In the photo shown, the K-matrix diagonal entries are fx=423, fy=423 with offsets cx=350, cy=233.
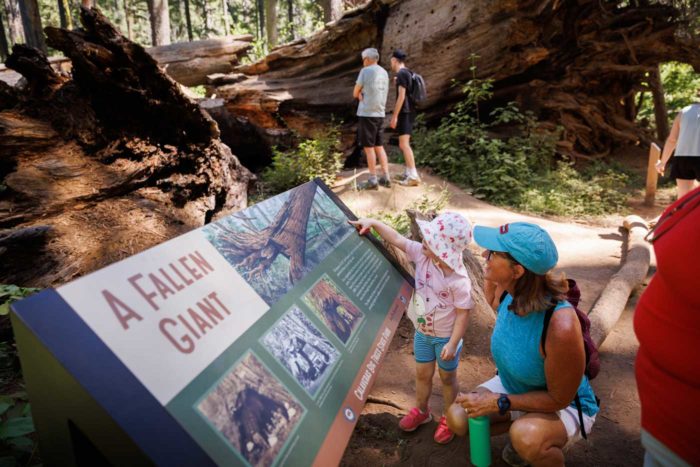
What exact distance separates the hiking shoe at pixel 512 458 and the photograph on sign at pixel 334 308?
115 centimetres

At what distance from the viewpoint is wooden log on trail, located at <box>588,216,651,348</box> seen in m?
3.72

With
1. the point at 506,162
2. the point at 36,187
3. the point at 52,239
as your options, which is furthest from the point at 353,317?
the point at 506,162

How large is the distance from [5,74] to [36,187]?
22.1ft

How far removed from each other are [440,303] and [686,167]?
18.1 ft

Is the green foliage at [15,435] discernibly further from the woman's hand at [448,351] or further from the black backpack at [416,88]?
the black backpack at [416,88]

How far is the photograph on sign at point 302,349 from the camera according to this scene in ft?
5.33

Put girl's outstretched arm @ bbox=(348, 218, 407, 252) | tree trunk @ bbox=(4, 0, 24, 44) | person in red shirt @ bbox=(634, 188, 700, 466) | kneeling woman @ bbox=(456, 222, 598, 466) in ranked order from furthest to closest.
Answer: tree trunk @ bbox=(4, 0, 24, 44), girl's outstretched arm @ bbox=(348, 218, 407, 252), kneeling woman @ bbox=(456, 222, 598, 466), person in red shirt @ bbox=(634, 188, 700, 466)

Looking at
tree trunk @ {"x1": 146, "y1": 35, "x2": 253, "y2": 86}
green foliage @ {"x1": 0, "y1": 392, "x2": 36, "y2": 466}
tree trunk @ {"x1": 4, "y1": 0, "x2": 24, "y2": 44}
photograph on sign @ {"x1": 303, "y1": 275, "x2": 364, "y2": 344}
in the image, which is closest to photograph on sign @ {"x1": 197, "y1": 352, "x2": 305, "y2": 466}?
photograph on sign @ {"x1": 303, "y1": 275, "x2": 364, "y2": 344}

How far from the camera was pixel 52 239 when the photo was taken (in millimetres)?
3256

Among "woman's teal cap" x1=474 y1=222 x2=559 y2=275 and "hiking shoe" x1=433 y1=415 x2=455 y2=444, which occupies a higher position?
"woman's teal cap" x1=474 y1=222 x2=559 y2=275

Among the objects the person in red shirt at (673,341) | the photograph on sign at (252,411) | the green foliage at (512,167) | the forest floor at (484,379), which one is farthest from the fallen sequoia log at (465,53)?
the person in red shirt at (673,341)

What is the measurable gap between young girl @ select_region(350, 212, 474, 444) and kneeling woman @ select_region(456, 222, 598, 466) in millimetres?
305

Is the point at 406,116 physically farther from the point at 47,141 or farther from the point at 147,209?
the point at 47,141

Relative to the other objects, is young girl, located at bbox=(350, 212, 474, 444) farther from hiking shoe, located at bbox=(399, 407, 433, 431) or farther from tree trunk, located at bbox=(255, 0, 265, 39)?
tree trunk, located at bbox=(255, 0, 265, 39)
